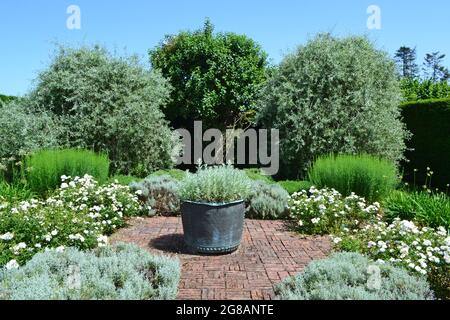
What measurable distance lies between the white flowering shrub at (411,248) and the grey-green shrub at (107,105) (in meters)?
7.28

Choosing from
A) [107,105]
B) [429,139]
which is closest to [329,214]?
[429,139]

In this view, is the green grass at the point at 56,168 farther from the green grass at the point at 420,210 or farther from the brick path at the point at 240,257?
the green grass at the point at 420,210

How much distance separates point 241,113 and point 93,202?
8.98 m

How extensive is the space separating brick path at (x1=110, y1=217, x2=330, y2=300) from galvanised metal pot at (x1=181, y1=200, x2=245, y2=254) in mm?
133

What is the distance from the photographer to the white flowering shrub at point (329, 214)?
7.06 meters

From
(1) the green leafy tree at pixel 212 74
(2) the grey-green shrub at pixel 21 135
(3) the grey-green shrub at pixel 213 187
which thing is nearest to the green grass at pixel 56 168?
Answer: (2) the grey-green shrub at pixel 21 135

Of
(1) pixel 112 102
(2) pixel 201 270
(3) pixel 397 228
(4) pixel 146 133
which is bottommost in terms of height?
(2) pixel 201 270

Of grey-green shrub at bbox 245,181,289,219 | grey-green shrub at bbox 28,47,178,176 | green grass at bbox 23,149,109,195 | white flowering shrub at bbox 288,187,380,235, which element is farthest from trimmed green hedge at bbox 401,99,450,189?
green grass at bbox 23,149,109,195

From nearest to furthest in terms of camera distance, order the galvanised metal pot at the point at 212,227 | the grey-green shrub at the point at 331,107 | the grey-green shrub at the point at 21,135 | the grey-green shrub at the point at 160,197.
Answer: the galvanised metal pot at the point at 212,227
the grey-green shrub at the point at 160,197
the grey-green shrub at the point at 21,135
the grey-green shrub at the point at 331,107

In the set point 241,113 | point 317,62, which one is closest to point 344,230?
point 317,62

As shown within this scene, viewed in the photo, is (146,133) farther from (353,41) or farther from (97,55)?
(353,41)

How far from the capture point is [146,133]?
12102 mm

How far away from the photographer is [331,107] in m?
11.2

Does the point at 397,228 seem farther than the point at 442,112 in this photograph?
No
